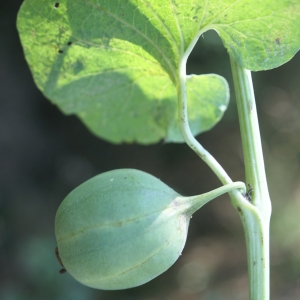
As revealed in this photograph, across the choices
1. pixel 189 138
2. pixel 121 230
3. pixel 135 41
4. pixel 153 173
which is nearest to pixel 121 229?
pixel 121 230

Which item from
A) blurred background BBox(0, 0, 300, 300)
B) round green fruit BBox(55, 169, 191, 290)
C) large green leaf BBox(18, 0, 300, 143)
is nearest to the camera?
round green fruit BBox(55, 169, 191, 290)

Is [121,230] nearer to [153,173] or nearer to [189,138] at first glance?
[189,138]

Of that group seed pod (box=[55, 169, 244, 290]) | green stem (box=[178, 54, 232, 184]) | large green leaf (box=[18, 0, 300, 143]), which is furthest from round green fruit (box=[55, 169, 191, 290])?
large green leaf (box=[18, 0, 300, 143])

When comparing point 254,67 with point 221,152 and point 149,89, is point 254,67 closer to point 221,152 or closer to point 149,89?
point 149,89

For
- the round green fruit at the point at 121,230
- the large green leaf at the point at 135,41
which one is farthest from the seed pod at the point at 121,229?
the large green leaf at the point at 135,41

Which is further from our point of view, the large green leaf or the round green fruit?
A: the large green leaf

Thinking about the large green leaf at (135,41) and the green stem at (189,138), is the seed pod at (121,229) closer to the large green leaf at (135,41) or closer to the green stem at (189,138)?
the green stem at (189,138)

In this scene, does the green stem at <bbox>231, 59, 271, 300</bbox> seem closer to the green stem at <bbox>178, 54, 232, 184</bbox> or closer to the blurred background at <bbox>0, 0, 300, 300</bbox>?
the green stem at <bbox>178, 54, 232, 184</bbox>
